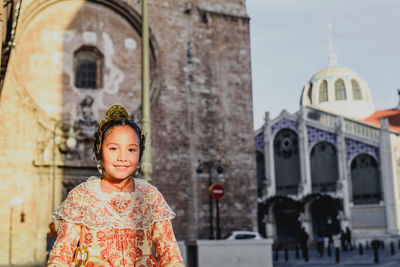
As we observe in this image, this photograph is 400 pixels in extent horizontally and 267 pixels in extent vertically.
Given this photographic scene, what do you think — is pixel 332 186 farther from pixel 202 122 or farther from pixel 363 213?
pixel 202 122

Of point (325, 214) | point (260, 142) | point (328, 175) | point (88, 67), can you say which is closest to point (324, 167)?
point (328, 175)

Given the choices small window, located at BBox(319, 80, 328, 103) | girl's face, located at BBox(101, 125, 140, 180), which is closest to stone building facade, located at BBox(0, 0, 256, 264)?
girl's face, located at BBox(101, 125, 140, 180)

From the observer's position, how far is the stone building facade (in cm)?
1788

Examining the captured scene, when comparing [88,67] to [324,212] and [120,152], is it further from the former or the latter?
[324,212]

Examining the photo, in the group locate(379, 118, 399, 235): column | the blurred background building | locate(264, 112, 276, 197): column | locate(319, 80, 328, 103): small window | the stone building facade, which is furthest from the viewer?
locate(319, 80, 328, 103): small window

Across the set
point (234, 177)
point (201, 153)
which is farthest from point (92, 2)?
point (234, 177)

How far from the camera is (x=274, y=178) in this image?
4350 centimetres

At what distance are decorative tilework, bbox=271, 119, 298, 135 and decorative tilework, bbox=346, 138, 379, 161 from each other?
448 cm

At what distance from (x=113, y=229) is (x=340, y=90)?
155 feet

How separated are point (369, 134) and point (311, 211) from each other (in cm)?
720

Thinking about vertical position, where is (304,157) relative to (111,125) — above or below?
above

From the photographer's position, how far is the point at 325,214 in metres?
40.3

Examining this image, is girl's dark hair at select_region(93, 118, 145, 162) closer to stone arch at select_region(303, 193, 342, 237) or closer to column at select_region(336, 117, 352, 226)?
stone arch at select_region(303, 193, 342, 237)

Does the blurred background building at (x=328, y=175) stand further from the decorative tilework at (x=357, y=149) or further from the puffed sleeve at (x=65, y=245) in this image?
the puffed sleeve at (x=65, y=245)
